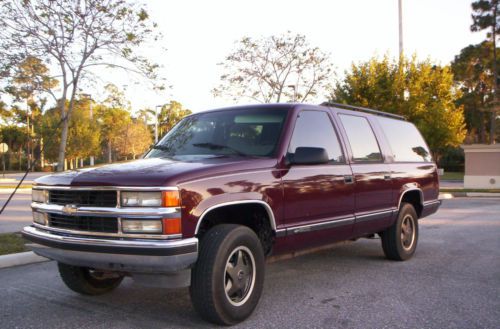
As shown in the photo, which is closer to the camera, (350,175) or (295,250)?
(295,250)

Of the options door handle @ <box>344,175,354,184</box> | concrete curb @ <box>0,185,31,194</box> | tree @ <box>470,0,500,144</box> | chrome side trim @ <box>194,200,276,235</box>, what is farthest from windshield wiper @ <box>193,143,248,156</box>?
tree @ <box>470,0,500,144</box>

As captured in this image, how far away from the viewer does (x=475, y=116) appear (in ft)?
174

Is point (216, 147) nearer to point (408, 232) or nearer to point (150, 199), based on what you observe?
point (150, 199)

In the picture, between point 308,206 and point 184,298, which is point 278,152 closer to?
point 308,206

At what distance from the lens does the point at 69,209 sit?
4.00 meters

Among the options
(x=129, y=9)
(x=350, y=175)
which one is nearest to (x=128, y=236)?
(x=350, y=175)

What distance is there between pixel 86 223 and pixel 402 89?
2397 centimetres

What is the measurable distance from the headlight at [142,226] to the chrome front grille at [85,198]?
196mm

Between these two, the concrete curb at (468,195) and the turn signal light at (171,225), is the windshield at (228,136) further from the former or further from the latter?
the concrete curb at (468,195)

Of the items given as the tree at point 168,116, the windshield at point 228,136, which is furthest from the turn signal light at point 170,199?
the tree at point 168,116

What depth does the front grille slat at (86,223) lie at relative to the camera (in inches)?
150

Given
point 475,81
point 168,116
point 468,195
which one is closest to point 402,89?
point 468,195

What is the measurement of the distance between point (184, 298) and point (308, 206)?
156 centimetres

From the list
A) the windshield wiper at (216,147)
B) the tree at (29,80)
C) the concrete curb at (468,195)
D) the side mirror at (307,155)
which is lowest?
the concrete curb at (468,195)
